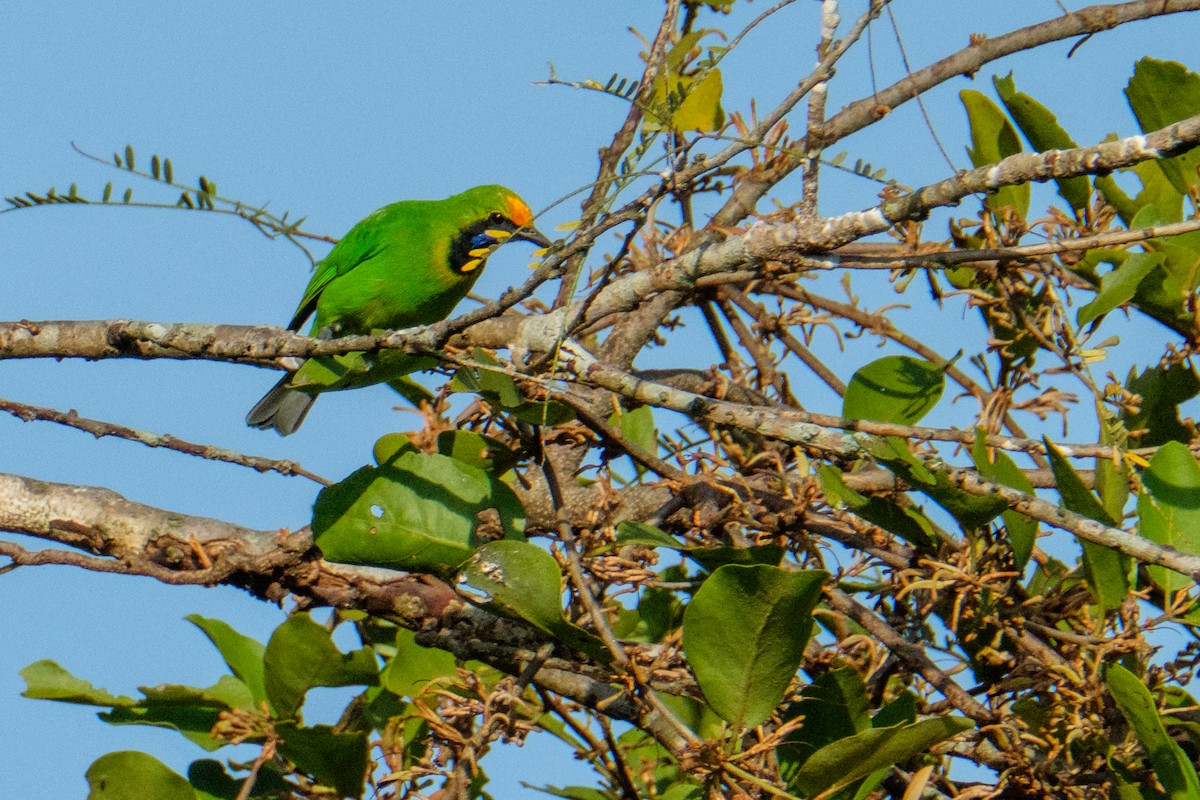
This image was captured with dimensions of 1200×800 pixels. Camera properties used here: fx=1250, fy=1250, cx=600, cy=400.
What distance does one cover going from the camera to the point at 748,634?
186 cm

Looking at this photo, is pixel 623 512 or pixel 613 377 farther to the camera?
pixel 623 512

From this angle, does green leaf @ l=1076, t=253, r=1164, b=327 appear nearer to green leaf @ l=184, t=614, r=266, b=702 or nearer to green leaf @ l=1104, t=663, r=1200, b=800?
green leaf @ l=1104, t=663, r=1200, b=800

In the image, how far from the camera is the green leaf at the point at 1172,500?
205cm

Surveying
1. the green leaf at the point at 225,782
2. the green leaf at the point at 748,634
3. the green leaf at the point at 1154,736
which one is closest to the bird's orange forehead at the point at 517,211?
the green leaf at the point at 225,782

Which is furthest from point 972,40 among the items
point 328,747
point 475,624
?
point 328,747

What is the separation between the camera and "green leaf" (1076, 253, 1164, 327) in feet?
7.66

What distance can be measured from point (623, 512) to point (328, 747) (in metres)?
0.95

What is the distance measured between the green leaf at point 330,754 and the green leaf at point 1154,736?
50.0 inches

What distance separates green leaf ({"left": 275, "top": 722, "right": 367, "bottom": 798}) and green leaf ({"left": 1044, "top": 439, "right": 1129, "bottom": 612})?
50.7 inches

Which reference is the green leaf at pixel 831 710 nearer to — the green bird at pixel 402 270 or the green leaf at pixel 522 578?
the green leaf at pixel 522 578

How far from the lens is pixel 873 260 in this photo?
225 cm

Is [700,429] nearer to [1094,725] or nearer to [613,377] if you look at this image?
[613,377]

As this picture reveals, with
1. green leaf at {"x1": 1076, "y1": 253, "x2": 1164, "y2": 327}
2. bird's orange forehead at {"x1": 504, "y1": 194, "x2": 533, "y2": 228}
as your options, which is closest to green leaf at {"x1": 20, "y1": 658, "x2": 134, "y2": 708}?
green leaf at {"x1": 1076, "y1": 253, "x2": 1164, "y2": 327}

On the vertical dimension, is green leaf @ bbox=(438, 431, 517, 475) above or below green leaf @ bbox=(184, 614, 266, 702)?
above
